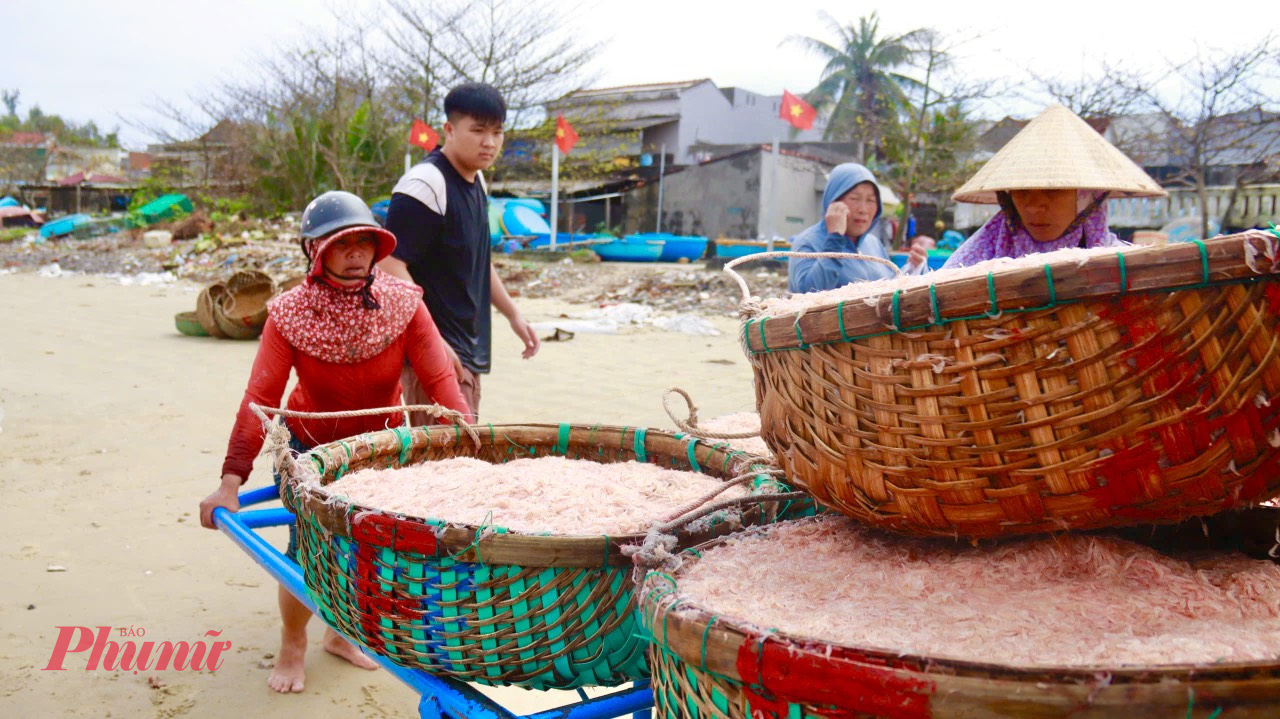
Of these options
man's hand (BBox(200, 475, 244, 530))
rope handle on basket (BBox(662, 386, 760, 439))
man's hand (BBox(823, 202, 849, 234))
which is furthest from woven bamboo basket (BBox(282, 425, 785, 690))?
man's hand (BBox(823, 202, 849, 234))

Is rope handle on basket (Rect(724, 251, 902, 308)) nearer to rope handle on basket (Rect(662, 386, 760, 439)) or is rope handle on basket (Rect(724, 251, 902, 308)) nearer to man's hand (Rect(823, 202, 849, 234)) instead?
rope handle on basket (Rect(662, 386, 760, 439))

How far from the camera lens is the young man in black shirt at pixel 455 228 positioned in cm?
295

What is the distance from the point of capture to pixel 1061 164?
7.28ft

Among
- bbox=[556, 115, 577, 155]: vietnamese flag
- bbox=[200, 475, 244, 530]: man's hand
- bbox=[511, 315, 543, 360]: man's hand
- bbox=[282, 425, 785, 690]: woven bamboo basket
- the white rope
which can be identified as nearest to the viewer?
bbox=[282, 425, 785, 690]: woven bamboo basket

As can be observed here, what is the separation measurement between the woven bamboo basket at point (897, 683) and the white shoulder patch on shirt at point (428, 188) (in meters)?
2.25

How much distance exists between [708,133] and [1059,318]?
1172 inches

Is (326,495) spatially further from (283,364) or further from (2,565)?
(2,565)

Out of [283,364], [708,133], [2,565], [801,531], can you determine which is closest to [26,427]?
[2,565]

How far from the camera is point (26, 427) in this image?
5.33 metres

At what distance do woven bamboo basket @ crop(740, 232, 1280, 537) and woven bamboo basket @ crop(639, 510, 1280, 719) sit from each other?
0.86 feet

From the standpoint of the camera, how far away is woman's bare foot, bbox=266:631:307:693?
258cm

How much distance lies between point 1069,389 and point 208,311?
31.5 feet

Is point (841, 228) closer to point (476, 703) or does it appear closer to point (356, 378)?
point (356, 378)

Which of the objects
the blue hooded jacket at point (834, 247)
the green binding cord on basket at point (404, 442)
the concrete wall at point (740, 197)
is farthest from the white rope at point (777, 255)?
the concrete wall at point (740, 197)
